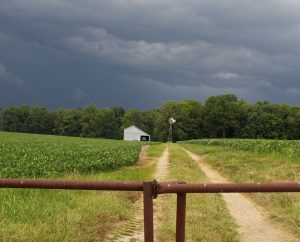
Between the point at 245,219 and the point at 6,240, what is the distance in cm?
555

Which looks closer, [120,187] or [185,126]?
[120,187]

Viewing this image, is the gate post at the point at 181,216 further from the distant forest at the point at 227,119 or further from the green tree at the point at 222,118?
the green tree at the point at 222,118

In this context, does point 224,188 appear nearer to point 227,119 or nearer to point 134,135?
point 227,119

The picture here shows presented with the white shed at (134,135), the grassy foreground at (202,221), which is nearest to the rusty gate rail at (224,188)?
the grassy foreground at (202,221)

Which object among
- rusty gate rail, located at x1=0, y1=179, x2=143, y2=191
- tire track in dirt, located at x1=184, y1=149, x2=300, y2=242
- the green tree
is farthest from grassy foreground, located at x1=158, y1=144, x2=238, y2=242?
the green tree

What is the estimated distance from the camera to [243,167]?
19.3 m

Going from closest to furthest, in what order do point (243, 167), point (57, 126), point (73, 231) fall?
point (73, 231), point (243, 167), point (57, 126)

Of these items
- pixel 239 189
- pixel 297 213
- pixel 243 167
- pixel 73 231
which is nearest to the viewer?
pixel 239 189

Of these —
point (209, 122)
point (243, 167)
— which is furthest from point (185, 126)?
point (243, 167)

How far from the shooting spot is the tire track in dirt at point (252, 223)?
830 cm

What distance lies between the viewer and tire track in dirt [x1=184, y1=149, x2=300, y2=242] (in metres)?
8.30

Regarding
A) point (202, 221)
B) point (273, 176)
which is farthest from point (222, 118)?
point (202, 221)

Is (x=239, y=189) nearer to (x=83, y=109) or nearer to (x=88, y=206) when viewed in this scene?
(x=88, y=206)

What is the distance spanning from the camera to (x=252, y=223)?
9609 millimetres
